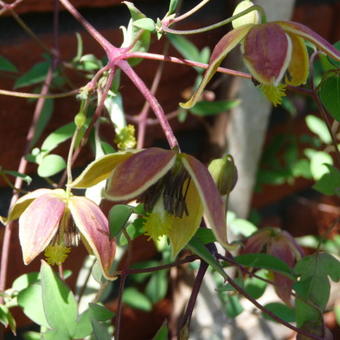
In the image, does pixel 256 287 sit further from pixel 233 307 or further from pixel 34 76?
pixel 34 76

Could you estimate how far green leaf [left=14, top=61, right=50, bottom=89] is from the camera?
0.75 meters

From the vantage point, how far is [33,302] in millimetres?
654

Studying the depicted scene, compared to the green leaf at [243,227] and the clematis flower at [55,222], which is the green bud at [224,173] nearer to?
the clematis flower at [55,222]

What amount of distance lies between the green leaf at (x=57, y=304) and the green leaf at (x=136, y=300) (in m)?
0.45

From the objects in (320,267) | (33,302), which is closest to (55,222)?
(33,302)

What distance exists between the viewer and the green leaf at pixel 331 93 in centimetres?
60

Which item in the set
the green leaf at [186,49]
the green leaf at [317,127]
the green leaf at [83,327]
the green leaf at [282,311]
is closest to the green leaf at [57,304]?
the green leaf at [83,327]

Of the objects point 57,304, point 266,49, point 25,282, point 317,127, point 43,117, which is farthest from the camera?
point 317,127

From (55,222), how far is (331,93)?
260 millimetres

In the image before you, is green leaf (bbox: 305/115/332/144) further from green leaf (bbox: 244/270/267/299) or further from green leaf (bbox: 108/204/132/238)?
green leaf (bbox: 108/204/132/238)

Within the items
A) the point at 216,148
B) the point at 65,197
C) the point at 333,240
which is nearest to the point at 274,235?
the point at 65,197

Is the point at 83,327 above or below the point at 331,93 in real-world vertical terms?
below

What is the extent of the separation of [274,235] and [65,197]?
27 cm

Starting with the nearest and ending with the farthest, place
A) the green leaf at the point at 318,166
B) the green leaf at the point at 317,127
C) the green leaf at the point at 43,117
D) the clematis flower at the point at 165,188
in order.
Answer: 1. the clematis flower at the point at 165,188
2. the green leaf at the point at 43,117
3. the green leaf at the point at 318,166
4. the green leaf at the point at 317,127
